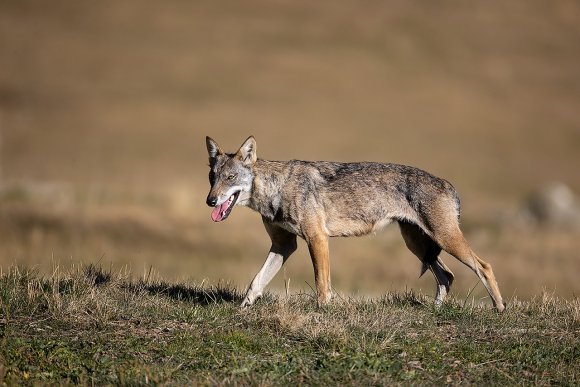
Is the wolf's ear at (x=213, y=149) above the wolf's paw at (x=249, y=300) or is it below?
above

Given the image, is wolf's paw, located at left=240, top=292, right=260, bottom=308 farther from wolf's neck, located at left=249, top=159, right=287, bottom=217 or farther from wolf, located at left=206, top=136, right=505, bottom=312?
wolf's neck, located at left=249, top=159, right=287, bottom=217

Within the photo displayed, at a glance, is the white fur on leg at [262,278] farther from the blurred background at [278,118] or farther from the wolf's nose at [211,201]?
the blurred background at [278,118]

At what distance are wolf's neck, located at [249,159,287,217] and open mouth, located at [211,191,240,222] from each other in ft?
0.99

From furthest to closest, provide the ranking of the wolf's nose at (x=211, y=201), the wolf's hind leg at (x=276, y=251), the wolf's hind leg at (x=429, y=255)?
the wolf's hind leg at (x=429, y=255) → the wolf's hind leg at (x=276, y=251) → the wolf's nose at (x=211, y=201)

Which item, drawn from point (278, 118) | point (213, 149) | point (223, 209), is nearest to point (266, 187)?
point (223, 209)

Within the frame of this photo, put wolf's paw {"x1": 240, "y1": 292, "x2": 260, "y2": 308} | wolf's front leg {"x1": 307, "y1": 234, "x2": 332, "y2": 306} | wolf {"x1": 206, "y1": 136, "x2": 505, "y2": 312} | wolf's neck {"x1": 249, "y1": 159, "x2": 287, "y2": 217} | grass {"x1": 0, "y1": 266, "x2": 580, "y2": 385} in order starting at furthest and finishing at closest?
wolf's neck {"x1": 249, "y1": 159, "x2": 287, "y2": 217} < wolf {"x1": 206, "y1": 136, "x2": 505, "y2": 312} < wolf's front leg {"x1": 307, "y1": 234, "x2": 332, "y2": 306} < wolf's paw {"x1": 240, "y1": 292, "x2": 260, "y2": 308} < grass {"x1": 0, "y1": 266, "x2": 580, "y2": 385}

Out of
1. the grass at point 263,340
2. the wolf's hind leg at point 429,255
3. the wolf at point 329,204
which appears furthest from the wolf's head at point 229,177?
the wolf's hind leg at point 429,255

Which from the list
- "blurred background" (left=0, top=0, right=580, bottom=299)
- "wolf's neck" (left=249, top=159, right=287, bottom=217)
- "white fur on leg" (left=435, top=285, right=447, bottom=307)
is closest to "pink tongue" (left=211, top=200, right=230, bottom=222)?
"wolf's neck" (left=249, top=159, right=287, bottom=217)

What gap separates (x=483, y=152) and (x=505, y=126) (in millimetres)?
7437

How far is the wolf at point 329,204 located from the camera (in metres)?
11.6

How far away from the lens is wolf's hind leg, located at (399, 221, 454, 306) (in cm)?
1230

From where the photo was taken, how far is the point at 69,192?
3000 centimetres

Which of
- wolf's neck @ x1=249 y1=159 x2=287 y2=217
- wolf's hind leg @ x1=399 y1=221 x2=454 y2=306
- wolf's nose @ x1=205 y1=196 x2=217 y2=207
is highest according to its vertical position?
wolf's neck @ x1=249 y1=159 x2=287 y2=217

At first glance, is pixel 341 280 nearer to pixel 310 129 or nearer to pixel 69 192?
pixel 69 192
